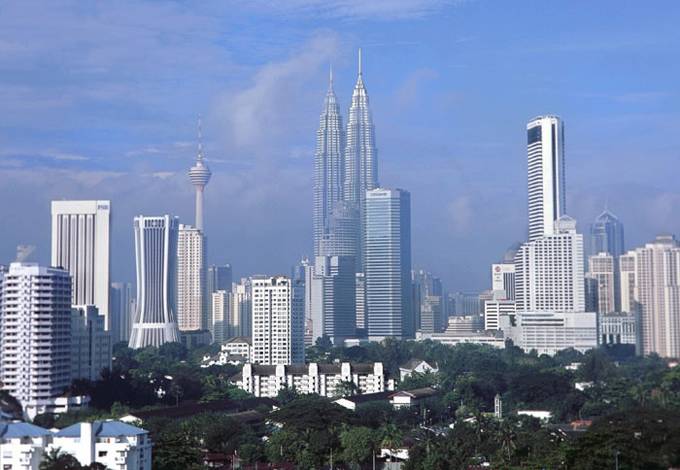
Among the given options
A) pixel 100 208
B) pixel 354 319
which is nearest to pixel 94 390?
pixel 100 208

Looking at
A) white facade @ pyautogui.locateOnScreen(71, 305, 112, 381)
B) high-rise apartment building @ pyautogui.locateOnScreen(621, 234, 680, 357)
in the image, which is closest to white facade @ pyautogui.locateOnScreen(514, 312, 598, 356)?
high-rise apartment building @ pyautogui.locateOnScreen(621, 234, 680, 357)

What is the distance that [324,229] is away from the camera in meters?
68.9

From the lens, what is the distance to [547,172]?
164 ft

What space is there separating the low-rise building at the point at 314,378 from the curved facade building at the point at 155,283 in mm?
16242

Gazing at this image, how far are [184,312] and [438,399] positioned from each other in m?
35.4

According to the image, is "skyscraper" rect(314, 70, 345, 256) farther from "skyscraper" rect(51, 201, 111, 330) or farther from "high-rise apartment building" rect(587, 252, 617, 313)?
"high-rise apartment building" rect(587, 252, 617, 313)

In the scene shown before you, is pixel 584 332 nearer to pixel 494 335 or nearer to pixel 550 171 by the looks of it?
pixel 494 335

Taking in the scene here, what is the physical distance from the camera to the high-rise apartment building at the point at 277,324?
116 ft

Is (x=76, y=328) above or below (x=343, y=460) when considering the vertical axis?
above

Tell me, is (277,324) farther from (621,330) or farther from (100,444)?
(100,444)

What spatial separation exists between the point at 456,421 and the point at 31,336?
10.1m

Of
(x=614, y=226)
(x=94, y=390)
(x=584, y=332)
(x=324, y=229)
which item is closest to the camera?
(x=94, y=390)

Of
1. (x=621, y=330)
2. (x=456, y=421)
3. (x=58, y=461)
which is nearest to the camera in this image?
(x=58, y=461)

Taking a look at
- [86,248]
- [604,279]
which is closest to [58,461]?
[604,279]
